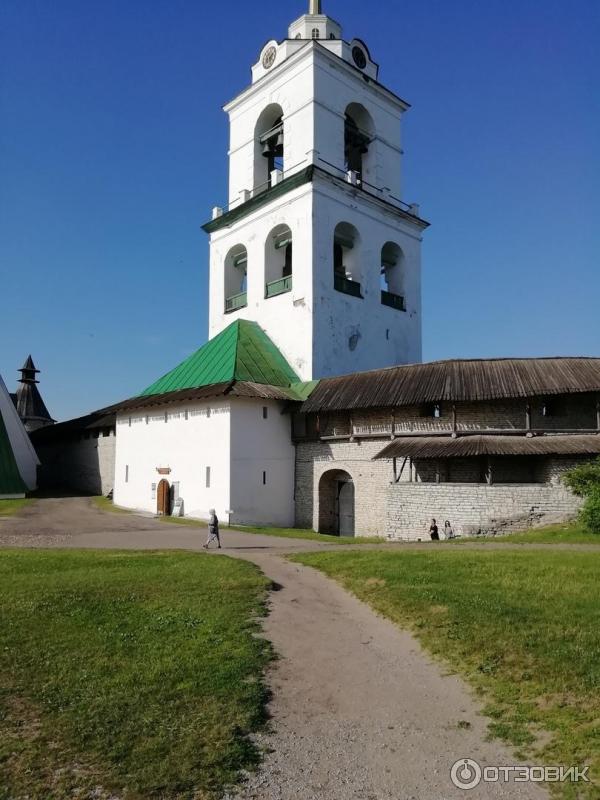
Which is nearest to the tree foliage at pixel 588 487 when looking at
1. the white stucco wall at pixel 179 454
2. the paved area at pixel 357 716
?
the paved area at pixel 357 716

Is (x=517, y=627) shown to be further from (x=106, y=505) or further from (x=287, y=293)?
(x=106, y=505)

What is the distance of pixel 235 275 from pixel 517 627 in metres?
28.0

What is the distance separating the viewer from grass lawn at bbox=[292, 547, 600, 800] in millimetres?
5422

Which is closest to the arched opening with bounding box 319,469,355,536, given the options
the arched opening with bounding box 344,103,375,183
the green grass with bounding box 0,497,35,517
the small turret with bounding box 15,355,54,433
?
the green grass with bounding box 0,497,35,517

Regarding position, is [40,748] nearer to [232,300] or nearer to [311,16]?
[232,300]

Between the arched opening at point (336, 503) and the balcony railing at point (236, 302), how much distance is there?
1061 centimetres

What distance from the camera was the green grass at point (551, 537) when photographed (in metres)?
15.3

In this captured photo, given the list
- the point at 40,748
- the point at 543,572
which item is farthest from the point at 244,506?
the point at 40,748

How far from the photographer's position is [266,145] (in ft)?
105

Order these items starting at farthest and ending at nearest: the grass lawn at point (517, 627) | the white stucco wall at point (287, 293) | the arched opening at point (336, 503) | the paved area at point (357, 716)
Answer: the white stucco wall at point (287, 293) < the arched opening at point (336, 503) < the grass lawn at point (517, 627) < the paved area at point (357, 716)

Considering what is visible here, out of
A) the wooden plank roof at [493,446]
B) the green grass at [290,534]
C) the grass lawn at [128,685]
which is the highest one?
the wooden plank roof at [493,446]

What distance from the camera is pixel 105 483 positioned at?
36.2 metres

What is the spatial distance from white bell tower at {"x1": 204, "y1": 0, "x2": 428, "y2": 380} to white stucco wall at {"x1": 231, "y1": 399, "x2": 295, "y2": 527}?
3185mm

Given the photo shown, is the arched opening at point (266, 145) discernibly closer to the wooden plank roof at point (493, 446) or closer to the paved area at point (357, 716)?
the wooden plank roof at point (493, 446)
